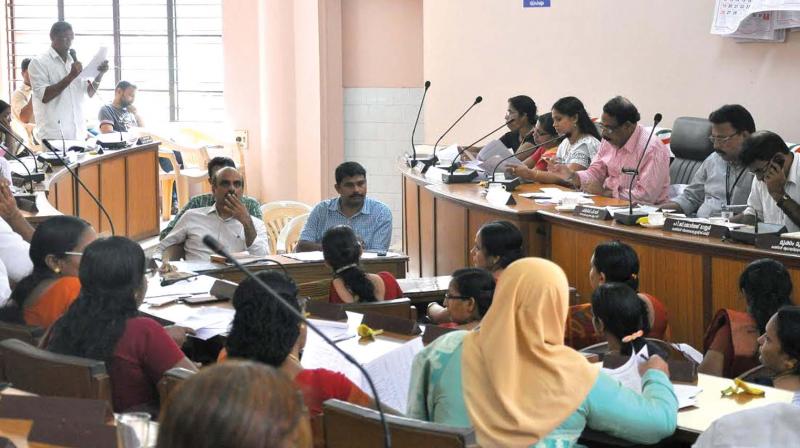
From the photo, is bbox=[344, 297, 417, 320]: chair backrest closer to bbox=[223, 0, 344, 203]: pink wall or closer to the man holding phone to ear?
the man holding phone to ear

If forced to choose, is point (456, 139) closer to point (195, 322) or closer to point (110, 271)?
point (195, 322)

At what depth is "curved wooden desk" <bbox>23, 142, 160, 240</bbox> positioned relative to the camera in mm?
7656

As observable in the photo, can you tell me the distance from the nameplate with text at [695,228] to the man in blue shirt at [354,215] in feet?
5.20

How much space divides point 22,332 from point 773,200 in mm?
3134

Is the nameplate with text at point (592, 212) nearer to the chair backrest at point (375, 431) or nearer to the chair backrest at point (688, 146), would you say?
the chair backrest at point (688, 146)

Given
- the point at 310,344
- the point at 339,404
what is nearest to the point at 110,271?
the point at 310,344

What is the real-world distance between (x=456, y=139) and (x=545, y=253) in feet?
14.1

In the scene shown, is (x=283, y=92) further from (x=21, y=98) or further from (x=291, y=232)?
(x=291, y=232)

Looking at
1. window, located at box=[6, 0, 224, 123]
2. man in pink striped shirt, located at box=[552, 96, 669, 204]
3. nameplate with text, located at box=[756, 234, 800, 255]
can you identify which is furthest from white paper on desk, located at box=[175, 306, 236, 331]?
window, located at box=[6, 0, 224, 123]

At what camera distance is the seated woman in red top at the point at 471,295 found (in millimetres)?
3555

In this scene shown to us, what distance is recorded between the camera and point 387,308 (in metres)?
4.01

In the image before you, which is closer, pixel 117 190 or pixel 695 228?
pixel 695 228

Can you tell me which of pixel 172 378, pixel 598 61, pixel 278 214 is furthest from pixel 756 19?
pixel 172 378

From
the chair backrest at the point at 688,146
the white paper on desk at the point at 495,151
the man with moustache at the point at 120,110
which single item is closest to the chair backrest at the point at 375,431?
the white paper on desk at the point at 495,151
